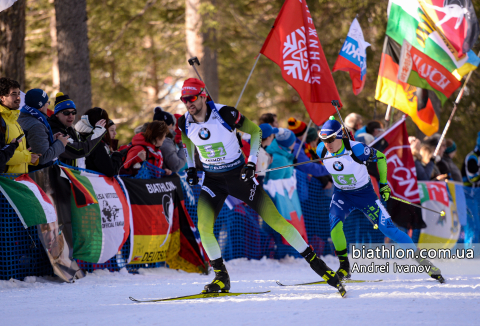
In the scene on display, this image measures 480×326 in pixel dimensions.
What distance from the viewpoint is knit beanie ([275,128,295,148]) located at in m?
8.92

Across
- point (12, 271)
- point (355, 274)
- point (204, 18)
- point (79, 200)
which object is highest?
point (204, 18)

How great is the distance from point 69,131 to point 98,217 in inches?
41.2

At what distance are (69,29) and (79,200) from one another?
4.71 metres

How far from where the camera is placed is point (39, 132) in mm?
6066

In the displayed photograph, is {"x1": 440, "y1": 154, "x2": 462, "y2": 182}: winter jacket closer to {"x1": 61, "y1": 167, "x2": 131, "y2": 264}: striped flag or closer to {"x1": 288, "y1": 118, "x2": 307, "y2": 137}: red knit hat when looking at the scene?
{"x1": 288, "y1": 118, "x2": 307, "y2": 137}: red knit hat

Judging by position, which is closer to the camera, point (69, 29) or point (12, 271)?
point (12, 271)

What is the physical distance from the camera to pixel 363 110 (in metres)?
17.5

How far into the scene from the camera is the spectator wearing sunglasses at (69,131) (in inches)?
257

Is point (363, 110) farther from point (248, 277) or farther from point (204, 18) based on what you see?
point (248, 277)

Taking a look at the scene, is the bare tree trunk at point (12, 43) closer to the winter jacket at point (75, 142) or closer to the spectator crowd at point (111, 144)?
the spectator crowd at point (111, 144)

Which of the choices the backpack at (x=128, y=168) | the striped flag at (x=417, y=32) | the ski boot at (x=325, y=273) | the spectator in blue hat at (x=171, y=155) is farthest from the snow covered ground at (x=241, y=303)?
the striped flag at (x=417, y=32)

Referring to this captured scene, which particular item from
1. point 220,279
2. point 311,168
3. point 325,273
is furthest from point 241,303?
point 311,168

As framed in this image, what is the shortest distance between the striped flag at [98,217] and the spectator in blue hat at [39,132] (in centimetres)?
46

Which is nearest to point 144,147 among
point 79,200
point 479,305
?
point 79,200
